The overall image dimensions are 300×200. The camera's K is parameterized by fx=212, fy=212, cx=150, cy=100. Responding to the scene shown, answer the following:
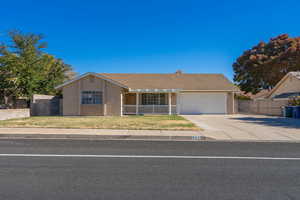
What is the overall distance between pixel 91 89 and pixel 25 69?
7.27 meters

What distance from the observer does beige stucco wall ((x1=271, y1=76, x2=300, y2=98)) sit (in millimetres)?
23156

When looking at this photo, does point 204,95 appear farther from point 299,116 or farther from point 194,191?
point 194,191

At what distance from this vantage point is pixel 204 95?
22.9 m

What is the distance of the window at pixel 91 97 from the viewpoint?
19531mm

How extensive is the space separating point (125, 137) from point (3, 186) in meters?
5.81

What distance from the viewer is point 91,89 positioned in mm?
19391

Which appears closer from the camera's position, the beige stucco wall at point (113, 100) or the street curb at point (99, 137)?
the street curb at point (99, 137)

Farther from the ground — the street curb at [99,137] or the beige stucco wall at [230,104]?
the beige stucco wall at [230,104]

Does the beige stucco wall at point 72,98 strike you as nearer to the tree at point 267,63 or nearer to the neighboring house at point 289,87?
the neighboring house at point 289,87

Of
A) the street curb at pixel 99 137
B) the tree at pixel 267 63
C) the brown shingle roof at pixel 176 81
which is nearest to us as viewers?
the street curb at pixel 99 137

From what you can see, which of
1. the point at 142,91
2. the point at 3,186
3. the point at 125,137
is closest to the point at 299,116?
the point at 142,91

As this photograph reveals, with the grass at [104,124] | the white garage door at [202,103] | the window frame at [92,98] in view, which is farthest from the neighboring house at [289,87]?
the window frame at [92,98]

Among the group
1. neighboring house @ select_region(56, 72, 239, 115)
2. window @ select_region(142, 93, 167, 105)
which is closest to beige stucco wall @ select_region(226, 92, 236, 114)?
neighboring house @ select_region(56, 72, 239, 115)

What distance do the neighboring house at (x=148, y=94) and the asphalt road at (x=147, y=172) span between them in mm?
12016
